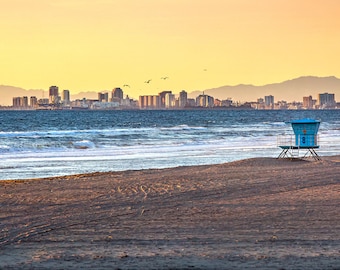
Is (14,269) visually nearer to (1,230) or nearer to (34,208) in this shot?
(1,230)

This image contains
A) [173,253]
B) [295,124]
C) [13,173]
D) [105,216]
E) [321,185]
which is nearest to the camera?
[173,253]

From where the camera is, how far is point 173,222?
1030 centimetres

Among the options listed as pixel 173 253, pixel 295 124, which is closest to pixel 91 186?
pixel 173 253

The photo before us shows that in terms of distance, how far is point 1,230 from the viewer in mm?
9836

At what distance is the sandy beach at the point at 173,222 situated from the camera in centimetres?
788

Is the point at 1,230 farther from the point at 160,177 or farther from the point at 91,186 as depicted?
the point at 160,177

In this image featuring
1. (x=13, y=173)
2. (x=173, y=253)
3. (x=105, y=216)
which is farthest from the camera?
(x=13, y=173)

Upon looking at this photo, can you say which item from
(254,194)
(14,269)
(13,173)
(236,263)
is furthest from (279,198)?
(13,173)

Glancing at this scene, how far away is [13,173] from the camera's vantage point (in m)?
20.2

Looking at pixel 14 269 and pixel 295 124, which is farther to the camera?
pixel 295 124

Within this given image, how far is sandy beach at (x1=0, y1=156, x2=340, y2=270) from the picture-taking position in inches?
310

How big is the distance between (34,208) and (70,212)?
0.79m

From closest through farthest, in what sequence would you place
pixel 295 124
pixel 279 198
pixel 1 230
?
pixel 1 230
pixel 279 198
pixel 295 124

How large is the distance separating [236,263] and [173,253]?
0.87m
